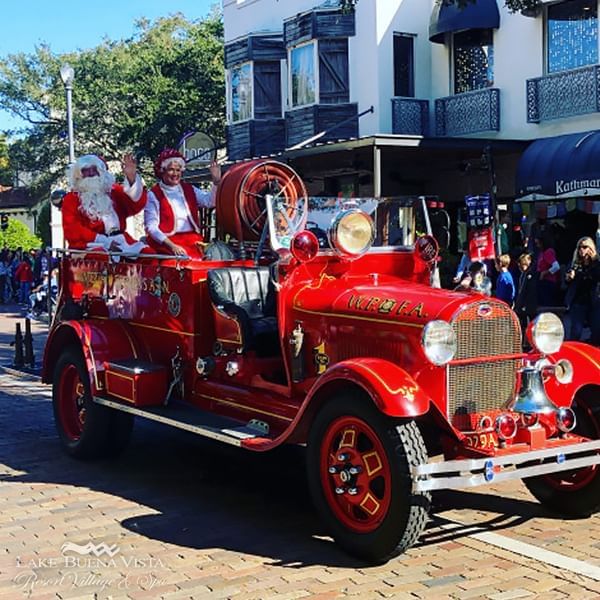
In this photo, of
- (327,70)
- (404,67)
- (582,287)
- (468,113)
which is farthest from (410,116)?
(582,287)

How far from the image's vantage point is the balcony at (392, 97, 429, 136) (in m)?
21.4

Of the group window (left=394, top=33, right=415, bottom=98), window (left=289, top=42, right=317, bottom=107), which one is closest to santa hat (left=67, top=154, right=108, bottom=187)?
window (left=394, top=33, right=415, bottom=98)

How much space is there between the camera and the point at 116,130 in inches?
1451

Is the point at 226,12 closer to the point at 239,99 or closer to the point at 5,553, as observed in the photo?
Result: the point at 239,99

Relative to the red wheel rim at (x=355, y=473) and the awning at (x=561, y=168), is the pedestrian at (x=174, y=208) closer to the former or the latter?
the red wheel rim at (x=355, y=473)

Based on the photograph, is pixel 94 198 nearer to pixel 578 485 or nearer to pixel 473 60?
pixel 578 485

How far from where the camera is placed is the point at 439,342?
4906 millimetres

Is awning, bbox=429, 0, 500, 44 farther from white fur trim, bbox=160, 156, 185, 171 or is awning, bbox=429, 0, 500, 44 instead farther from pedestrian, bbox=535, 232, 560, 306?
white fur trim, bbox=160, 156, 185, 171

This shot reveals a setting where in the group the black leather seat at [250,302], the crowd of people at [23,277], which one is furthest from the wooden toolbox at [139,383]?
the crowd of people at [23,277]

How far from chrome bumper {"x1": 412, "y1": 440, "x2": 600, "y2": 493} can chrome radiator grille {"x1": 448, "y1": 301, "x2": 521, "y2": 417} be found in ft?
1.32

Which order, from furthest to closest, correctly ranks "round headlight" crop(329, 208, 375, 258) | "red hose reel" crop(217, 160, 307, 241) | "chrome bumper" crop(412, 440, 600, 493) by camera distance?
"red hose reel" crop(217, 160, 307, 241)
"round headlight" crop(329, 208, 375, 258)
"chrome bumper" crop(412, 440, 600, 493)

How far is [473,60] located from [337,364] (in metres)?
17.1

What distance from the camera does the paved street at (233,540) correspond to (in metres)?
4.62

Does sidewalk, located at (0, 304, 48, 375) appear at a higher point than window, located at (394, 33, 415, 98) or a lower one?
lower
